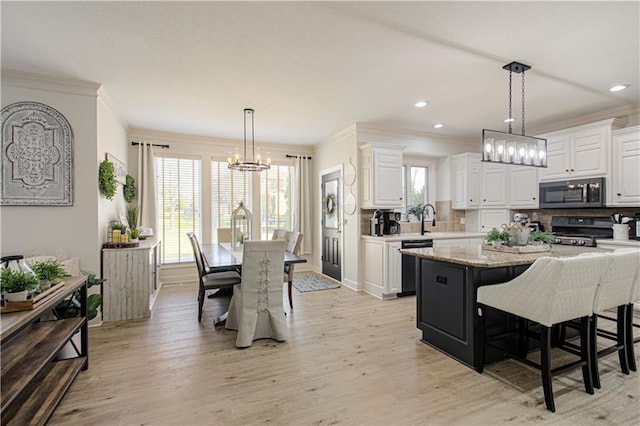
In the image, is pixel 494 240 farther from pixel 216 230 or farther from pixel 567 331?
pixel 216 230

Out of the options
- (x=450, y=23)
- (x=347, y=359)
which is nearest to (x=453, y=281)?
(x=347, y=359)

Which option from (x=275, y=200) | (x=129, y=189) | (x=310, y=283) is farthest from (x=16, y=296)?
(x=275, y=200)

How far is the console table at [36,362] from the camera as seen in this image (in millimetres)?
1629

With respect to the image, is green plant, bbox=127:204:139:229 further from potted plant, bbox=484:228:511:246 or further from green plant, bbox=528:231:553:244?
green plant, bbox=528:231:553:244

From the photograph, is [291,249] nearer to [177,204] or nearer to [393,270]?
[393,270]

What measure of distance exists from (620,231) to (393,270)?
2.91 meters

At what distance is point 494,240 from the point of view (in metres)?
3.10

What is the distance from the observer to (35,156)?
315 cm

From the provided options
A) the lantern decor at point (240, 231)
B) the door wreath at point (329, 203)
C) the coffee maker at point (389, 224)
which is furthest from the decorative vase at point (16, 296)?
the door wreath at point (329, 203)

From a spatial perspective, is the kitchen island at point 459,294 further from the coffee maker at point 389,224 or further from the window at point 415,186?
the window at point 415,186

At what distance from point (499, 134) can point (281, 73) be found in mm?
2186

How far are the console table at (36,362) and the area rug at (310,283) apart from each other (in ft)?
9.94

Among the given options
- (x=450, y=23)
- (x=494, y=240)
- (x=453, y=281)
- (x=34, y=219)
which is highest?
(x=450, y=23)

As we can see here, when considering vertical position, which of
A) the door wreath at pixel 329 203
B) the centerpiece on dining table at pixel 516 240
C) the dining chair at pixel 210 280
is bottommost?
the dining chair at pixel 210 280
